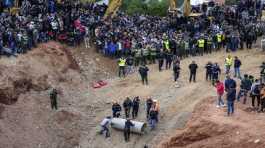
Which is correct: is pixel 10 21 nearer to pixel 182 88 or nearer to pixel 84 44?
pixel 84 44

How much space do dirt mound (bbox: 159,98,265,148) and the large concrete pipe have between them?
224 cm

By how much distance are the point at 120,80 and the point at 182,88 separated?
503 centimetres

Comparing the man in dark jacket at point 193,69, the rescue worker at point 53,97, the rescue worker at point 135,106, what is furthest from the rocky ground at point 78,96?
the man in dark jacket at point 193,69

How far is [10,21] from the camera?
151 feet

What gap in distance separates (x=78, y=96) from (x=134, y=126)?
21.6 feet

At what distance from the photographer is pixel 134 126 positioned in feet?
130

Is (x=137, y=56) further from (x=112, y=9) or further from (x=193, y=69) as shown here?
(x=112, y=9)

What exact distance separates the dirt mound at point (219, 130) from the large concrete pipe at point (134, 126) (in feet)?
7.34

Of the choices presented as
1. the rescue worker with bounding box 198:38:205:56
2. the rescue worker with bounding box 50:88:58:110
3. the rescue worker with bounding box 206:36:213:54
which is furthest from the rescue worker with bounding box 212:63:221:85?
the rescue worker with bounding box 50:88:58:110

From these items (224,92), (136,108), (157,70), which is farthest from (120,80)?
(224,92)

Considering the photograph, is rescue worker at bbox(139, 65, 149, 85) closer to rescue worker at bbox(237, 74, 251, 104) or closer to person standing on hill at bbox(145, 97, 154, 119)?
person standing on hill at bbox(145, 97, 154, 119)

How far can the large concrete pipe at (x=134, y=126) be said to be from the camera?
39.4 meters

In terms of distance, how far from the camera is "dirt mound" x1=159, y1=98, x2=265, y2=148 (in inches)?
1340

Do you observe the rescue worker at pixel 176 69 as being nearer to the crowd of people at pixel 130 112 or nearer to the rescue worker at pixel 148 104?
the crowd of people at pixel 130 112
